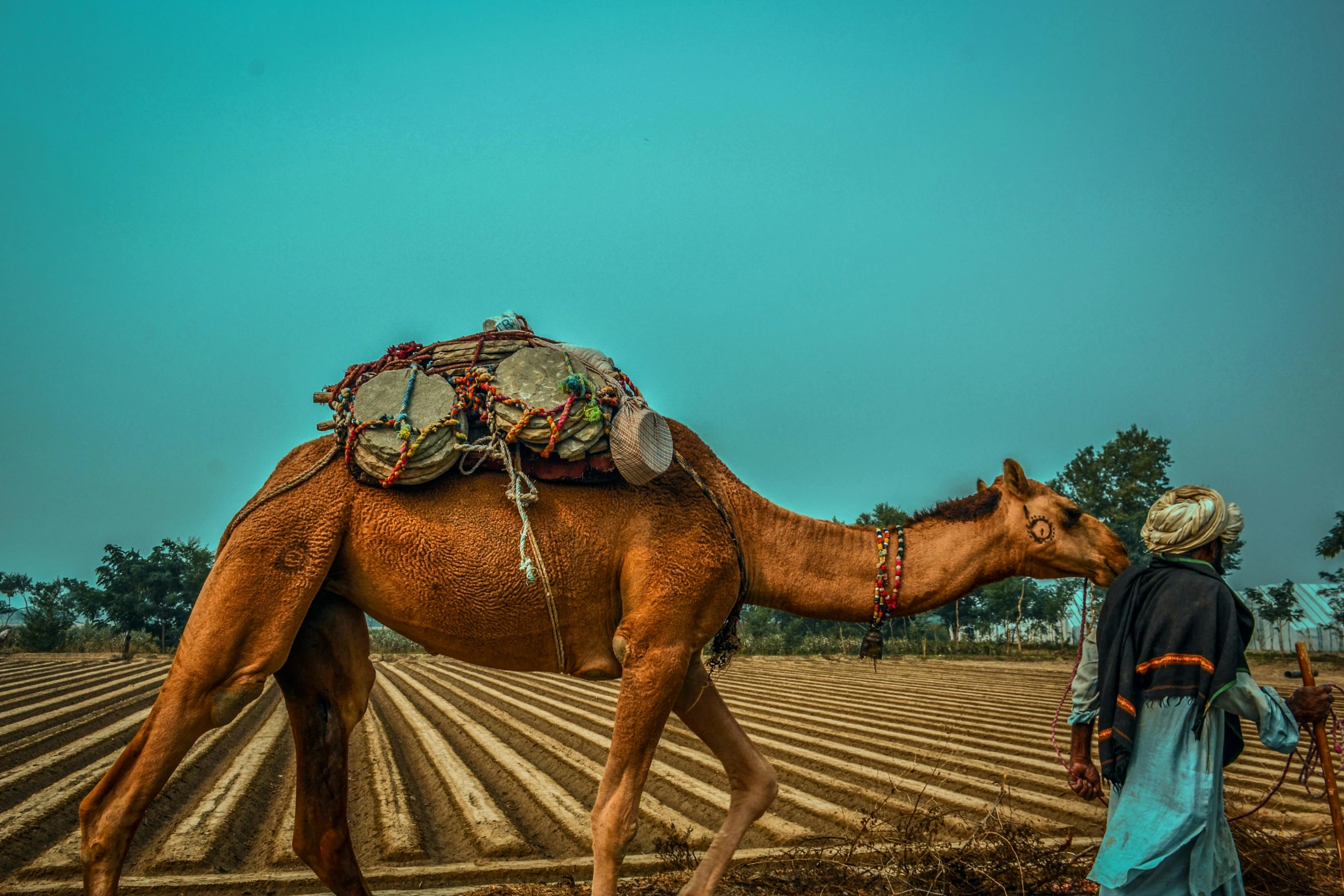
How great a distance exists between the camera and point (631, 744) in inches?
143

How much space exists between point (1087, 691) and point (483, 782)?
6.31 m

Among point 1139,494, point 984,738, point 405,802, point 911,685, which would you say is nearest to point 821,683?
point 911,685

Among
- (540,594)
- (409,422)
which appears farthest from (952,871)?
(409,422)

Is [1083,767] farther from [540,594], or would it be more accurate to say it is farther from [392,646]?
[392,646]

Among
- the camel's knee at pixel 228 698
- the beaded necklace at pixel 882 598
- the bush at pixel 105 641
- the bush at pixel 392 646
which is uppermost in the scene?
the beaded necklace at pixel 882 598

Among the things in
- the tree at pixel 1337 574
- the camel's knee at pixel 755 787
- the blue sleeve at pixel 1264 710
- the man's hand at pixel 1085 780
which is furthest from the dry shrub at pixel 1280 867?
the tree at pixel 1337 574

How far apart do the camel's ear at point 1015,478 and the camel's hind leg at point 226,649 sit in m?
3.19

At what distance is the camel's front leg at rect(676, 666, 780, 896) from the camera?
418 cm

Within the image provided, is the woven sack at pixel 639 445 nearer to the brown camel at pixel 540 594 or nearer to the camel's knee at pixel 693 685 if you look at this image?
the brown camel at pixel 540 594

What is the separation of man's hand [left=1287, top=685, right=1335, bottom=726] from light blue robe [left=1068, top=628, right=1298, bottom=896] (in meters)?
0.04

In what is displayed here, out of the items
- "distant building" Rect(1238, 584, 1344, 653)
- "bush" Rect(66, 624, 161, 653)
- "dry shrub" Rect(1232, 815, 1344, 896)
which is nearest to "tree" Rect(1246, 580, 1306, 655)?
"distant building" Rect(1238, 584, 1344, 653)

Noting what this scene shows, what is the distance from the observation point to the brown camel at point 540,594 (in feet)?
11.9

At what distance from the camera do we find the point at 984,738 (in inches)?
439

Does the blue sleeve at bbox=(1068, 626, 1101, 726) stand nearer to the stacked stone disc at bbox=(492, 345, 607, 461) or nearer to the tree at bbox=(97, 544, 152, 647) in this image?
the stacked stone disc at bbox=(492, 345, 607, 461)
